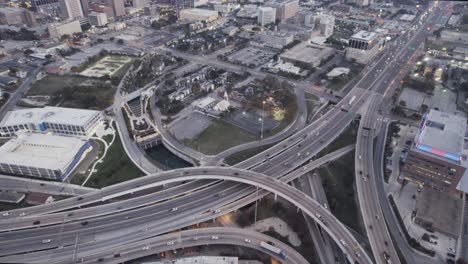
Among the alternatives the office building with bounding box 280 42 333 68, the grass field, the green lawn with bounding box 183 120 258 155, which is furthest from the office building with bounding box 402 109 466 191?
the grass field

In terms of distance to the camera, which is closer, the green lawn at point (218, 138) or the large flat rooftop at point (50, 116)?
the green lawn at point (218, 138)

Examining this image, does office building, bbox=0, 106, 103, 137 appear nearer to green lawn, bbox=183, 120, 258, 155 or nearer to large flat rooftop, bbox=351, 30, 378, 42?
green lawn, bbox=183, 120, 258, 155

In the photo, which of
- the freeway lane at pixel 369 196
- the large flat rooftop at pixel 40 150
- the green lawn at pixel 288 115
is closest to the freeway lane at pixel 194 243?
the freeway lane at pixel 369 196

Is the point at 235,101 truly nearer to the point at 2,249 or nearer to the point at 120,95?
the point at 120,95

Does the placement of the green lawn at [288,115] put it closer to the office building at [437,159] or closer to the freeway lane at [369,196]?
the freeway lane at [369,196]

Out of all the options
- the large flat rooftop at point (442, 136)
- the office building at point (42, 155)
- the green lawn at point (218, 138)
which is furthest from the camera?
the green lawn at point (218, 138)

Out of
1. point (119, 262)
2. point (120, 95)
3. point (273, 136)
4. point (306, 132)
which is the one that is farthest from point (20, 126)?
point (306, 132)
